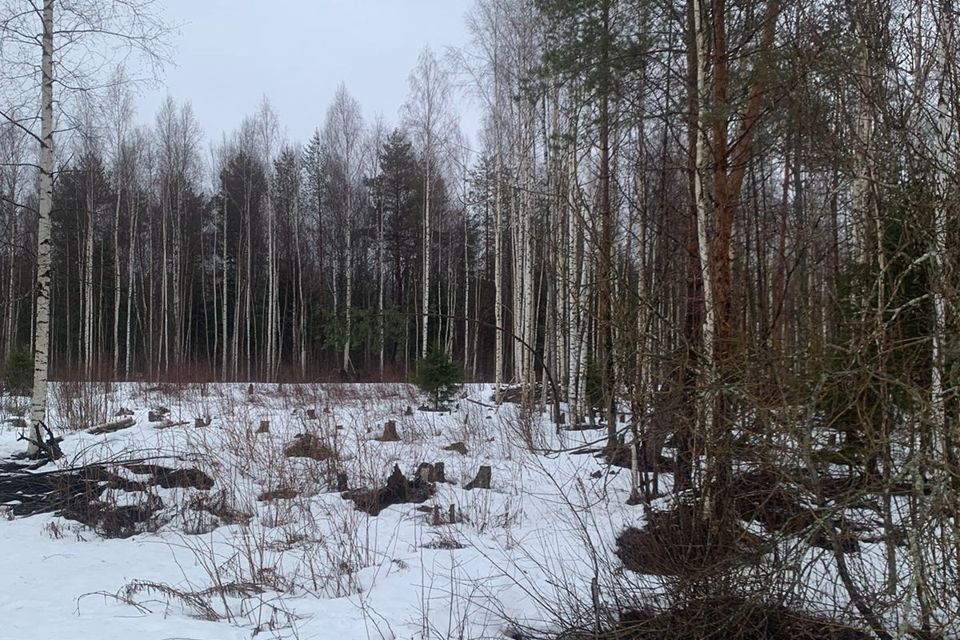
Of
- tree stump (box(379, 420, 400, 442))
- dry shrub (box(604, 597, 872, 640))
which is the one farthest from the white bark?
tree stump (box(379, 420, 400, 442))

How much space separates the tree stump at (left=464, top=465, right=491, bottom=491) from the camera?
635cm

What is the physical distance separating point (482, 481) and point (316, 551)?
2.24 meters

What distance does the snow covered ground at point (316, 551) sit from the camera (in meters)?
3.45

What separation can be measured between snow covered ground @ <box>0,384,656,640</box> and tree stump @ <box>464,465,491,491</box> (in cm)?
11

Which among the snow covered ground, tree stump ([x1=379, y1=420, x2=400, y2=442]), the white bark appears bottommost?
the snow covered ground

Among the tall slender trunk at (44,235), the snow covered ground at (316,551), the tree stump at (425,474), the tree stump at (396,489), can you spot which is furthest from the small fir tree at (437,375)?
the tall slender trunk at (44,235)

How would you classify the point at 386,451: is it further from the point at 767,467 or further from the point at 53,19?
the point at 53,19

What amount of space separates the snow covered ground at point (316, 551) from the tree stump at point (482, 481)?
0.11m

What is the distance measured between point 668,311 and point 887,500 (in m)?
2.07

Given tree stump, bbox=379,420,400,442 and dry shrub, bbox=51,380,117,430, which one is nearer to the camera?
tree stump, bbox=379,420,400,442

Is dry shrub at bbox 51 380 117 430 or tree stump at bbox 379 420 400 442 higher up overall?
dry shrub at bbox 51 380 117 430

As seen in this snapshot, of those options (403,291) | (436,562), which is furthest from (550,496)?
(403,291)

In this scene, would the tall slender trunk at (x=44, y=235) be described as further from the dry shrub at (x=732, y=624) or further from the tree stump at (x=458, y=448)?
the dry shrub at (x=732, y=624)

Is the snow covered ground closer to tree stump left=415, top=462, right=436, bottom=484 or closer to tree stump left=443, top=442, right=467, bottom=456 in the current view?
tree stump left=443, top=442, right=467, bottom=456
